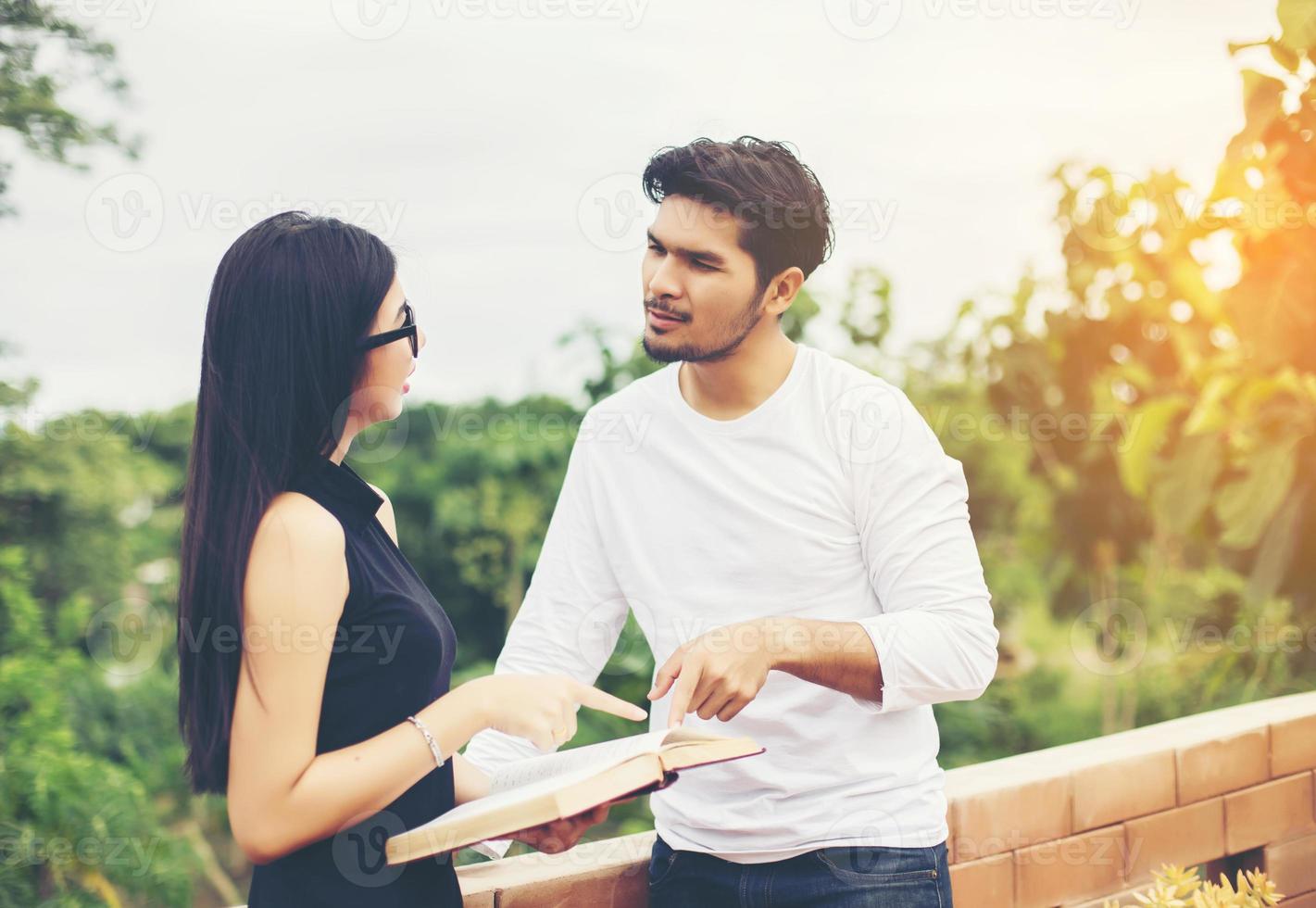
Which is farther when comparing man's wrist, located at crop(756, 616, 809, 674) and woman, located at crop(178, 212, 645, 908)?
man's wrist, located at crop(756, 616, 809, 674)

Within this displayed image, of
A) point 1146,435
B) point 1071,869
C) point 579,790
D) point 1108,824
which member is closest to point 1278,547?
point 1146,435

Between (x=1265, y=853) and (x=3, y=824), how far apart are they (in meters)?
2.84

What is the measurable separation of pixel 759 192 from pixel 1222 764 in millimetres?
1517

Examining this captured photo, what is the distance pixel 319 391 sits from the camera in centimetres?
124

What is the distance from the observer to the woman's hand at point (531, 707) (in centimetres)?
119

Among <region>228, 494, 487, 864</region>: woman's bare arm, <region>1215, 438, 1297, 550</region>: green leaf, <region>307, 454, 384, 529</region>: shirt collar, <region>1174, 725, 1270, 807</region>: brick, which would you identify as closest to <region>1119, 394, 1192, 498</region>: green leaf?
<region>1215, 438, 1297, 550</region>: green leaf

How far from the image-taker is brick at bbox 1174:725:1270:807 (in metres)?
2.13

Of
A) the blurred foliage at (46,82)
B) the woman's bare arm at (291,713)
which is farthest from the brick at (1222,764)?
the blurred foliage at (46,82)

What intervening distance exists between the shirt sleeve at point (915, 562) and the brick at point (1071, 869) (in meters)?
0.61

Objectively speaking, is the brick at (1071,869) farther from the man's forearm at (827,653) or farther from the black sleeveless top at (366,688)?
the black sleeveless top at (366,688)

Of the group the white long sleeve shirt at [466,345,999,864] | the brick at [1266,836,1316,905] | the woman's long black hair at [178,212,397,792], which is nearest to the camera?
the woman's long black hair at [178,212,397,792]

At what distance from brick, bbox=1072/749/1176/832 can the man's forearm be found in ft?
2.56

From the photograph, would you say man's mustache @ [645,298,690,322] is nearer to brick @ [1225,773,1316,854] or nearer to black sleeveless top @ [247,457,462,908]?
black sleeveless top @ [247,457,462,908]

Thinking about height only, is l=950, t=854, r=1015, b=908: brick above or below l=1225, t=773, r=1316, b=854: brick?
above
